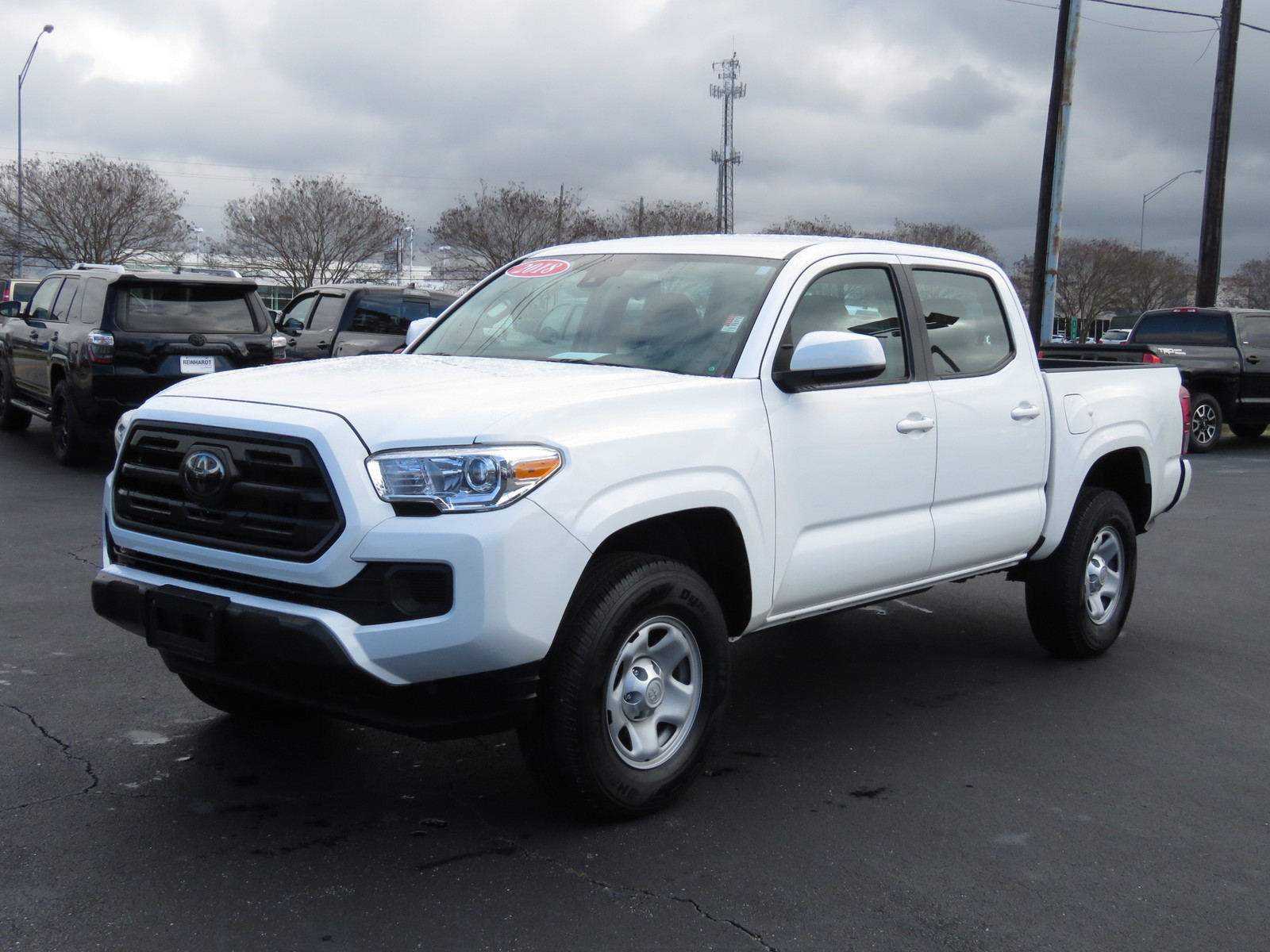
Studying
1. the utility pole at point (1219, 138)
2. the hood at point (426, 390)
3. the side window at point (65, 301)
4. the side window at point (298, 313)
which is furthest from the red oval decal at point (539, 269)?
the utility pole at point (1219, 138)

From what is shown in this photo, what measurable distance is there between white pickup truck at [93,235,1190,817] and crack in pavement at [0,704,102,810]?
495mm

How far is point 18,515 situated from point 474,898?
23.8 ft

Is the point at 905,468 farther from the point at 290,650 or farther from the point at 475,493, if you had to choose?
the point at 290,650

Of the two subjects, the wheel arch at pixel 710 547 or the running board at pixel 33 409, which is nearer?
the wheel arch at pixel 710 547

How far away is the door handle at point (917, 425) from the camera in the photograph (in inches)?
188

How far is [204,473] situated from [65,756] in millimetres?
1405

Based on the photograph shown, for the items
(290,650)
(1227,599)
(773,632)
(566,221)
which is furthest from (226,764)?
(566,221)

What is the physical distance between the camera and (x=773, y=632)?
6.64m

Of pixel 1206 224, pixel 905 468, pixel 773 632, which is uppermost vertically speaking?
pixel 1206 224

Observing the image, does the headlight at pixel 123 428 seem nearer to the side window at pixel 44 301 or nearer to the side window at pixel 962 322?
the side window at pixel 962 322

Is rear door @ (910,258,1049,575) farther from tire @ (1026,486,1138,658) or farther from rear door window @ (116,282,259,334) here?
rear door window @ (116,282,259,334)

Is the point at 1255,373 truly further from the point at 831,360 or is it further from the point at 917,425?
the point at 831,360

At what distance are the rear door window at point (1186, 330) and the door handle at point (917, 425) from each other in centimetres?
1379

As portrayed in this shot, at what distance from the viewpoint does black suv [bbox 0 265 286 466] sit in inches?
448
